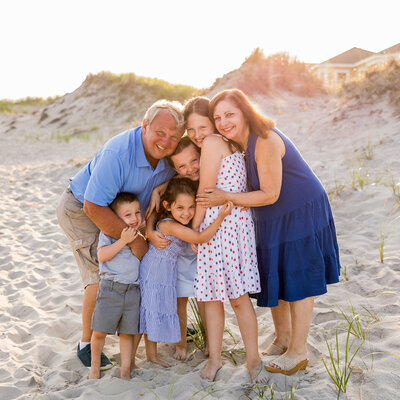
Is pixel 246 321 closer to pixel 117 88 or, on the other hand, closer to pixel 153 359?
pixel 153 359

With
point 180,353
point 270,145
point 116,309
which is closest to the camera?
point 270,145

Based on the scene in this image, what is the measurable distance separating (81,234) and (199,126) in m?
1.19

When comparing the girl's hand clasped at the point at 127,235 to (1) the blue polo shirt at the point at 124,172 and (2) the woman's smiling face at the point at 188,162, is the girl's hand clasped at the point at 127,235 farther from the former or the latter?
(2) the woman's smiling face at the point at 188,162

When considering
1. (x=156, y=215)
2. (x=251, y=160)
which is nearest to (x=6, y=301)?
(x=156, y=215)

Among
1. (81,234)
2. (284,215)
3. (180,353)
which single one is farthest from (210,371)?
(81,234)

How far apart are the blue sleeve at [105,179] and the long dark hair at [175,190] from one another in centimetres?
33

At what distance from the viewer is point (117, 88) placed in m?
20.2

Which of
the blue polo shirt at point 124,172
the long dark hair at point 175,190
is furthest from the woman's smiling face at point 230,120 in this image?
the blue polo shirt at point 124,172

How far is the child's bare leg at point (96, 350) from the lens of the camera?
2.81 meters

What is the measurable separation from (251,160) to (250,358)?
127 cm

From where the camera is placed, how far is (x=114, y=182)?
2770mm

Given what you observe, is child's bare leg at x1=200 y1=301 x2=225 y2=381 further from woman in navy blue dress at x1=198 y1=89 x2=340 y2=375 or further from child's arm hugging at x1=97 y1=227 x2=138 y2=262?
child's arm hugging at x1=97 y1=227 x2=138 y2=262

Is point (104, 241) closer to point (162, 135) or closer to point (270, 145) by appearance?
point (162, 135)

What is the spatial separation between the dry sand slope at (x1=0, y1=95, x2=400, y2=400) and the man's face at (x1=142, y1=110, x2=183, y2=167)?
56.3 inches
